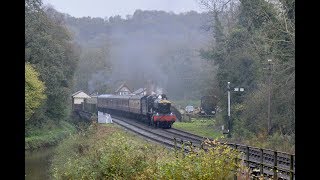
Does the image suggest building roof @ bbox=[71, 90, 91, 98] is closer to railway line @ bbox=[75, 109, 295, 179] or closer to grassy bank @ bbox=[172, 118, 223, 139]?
grassy bank @ bbox=[172, 118, 223, 139]

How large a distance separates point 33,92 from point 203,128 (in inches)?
352

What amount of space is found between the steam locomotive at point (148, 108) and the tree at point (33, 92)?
18.0ft

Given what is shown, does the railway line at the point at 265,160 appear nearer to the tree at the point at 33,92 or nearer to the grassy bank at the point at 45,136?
the tree at the point at 33,92

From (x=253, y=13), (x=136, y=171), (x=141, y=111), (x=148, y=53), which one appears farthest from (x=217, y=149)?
(x=148, y=53)

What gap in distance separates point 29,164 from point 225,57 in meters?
10.4

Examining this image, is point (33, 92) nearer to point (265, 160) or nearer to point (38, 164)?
point (38, 164)

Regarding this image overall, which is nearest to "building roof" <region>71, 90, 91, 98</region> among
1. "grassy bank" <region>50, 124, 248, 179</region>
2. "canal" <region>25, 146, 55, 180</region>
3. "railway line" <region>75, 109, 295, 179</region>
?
"canal" <region>25, 146, 55, 180</region>

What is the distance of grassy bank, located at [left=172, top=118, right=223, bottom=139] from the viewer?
23.0m

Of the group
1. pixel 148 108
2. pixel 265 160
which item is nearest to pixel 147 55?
pixel 148 108

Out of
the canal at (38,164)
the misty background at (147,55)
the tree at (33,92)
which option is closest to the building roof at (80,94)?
the misty background at (147,55)

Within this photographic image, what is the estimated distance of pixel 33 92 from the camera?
26.7 meters

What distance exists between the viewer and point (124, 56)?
32938 mm

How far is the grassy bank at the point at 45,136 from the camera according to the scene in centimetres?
2787
